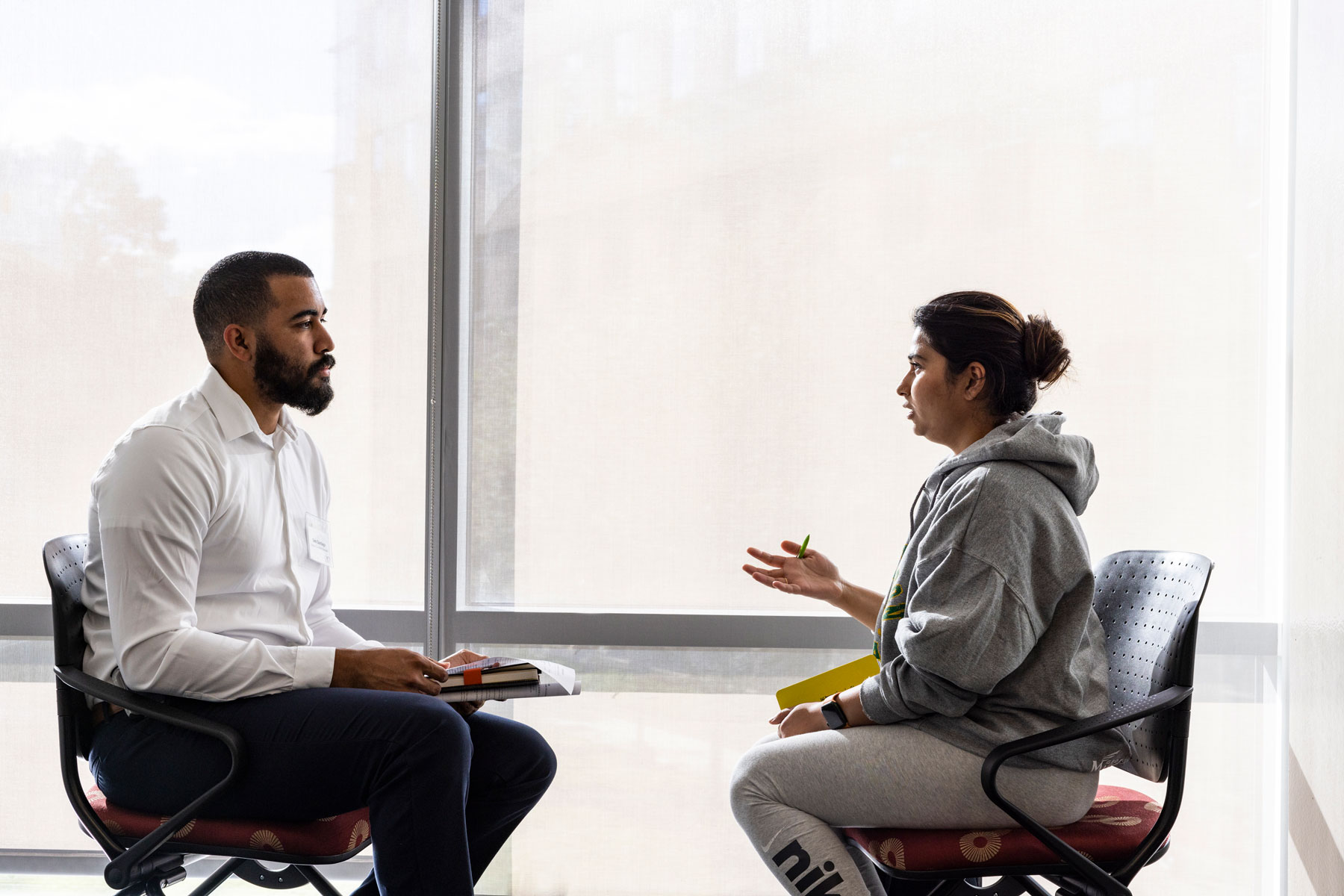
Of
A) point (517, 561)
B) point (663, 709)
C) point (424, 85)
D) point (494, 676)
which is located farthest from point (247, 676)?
point (424, 85)

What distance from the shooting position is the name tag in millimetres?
2100

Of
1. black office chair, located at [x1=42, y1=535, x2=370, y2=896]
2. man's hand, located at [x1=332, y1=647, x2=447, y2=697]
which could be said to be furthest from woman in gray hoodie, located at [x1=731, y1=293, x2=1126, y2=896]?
black office chair, located at [x1=42, y1=535, x2=370, y2=896]

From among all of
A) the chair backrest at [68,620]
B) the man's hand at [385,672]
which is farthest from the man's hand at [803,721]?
the chair backrest at [68,620]

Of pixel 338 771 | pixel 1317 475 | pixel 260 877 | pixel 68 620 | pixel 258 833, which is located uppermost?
pixel 1317 475

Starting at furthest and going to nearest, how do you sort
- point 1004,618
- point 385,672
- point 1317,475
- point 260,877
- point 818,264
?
point 818,264 < point 1317,475 < point 260,877 < point 385,672 < point 1004,618

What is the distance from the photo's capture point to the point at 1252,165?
7.97 feet

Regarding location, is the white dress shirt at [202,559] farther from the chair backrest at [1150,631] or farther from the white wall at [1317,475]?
the white wall at [1317,475]

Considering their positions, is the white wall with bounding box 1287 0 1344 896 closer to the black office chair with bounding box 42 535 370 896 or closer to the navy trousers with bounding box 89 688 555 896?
the navy trousers with bounding box 89 688 555 896

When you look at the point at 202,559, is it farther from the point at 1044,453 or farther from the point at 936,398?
the point at 1044,453

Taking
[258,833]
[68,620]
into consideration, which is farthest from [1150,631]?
[68,620]

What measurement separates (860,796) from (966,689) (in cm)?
26

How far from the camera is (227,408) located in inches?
75.7

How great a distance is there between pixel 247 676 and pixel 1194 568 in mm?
1736

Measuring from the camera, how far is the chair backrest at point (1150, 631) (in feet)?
5.60
